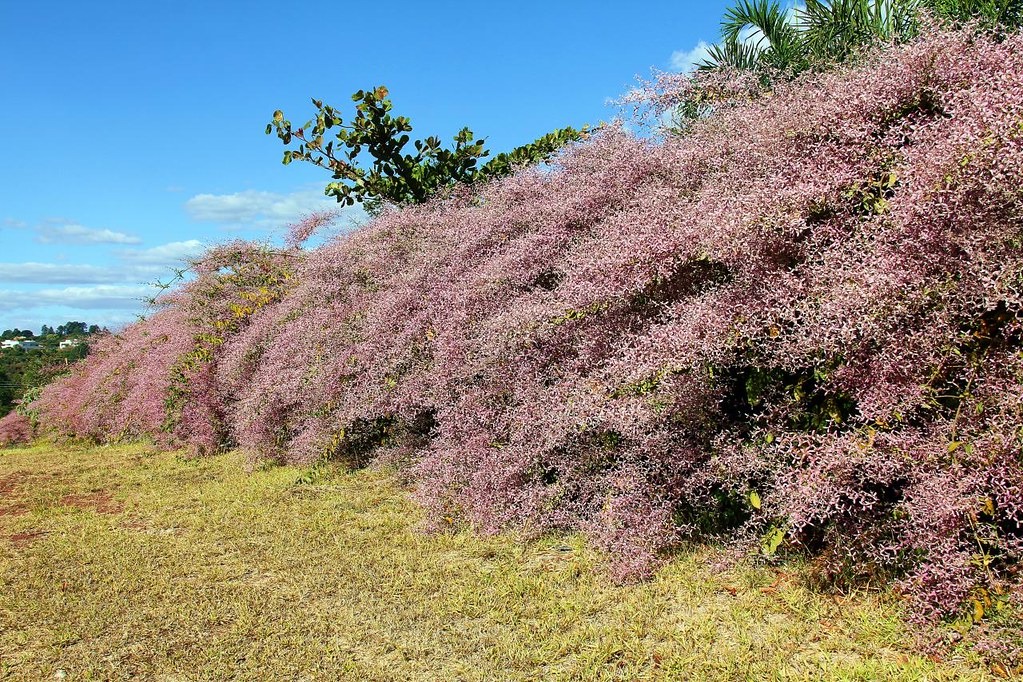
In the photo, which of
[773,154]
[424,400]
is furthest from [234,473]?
[773,154]

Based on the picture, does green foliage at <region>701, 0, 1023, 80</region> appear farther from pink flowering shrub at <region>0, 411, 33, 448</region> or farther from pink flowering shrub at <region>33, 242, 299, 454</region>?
pink flowering shrub at <region>0, 411, 33, 448</region>

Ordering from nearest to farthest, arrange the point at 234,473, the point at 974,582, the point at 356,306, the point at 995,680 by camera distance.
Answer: the point at 995,680 < the point at 974,582 < the point at 356,306 < the point at 234,473

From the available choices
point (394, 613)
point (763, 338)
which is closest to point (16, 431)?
point (394, 613)

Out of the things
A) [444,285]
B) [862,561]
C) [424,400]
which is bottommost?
[862,561]

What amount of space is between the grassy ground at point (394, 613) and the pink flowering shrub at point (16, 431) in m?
9.50

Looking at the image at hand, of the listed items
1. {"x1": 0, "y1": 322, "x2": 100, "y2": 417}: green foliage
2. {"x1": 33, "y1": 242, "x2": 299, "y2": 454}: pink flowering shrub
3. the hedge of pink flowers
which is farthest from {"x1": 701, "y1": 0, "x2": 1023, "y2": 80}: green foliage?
{"x1": 0, "y1": 322, "x2": 100, "y2": 417}: green foliage

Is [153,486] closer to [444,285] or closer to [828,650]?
[444,285]

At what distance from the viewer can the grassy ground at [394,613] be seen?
3674 mm

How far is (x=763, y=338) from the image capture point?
4.08m

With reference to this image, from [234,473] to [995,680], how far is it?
7.60 meters

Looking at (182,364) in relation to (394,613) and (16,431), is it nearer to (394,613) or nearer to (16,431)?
(16,431)

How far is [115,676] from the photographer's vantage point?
3854 mm

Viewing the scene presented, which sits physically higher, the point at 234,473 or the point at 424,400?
the point at 424,400

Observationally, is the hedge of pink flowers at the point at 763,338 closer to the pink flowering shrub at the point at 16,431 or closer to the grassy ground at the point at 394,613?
the grassy ground at the point at 394,613
